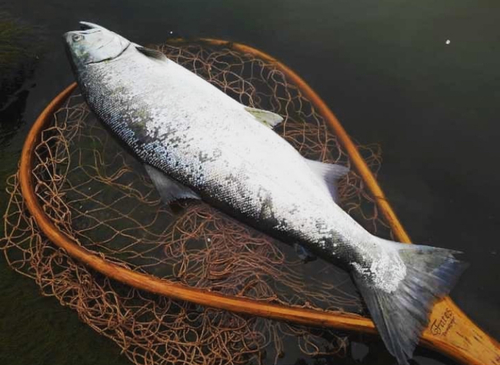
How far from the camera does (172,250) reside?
393 cm

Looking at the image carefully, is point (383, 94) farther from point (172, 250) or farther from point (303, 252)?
point (172, 250)

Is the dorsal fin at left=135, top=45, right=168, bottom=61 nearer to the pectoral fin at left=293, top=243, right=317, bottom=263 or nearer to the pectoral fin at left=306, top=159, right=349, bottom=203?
the pectoral fin at left=306, top=159, right=349, bottom=203

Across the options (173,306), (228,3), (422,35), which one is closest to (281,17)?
(228,3)

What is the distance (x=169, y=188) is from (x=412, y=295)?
6.29ft

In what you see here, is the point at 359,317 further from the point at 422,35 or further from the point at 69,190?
the point at 422,35

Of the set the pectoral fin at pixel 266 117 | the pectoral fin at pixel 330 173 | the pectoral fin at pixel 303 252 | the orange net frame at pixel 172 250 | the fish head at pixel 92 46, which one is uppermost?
the fish head at pixel 92 46

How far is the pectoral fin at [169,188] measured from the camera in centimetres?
358

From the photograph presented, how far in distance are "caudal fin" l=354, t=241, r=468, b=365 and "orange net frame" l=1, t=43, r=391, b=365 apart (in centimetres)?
50

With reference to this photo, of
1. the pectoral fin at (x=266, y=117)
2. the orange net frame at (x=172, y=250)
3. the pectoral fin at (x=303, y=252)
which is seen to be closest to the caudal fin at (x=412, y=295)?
the pectoral fin at (x=303, y=252)

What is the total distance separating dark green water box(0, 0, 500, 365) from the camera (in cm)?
391

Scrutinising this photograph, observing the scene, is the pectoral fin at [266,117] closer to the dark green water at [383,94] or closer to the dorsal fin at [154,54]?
the dorsal fin at [154,54]

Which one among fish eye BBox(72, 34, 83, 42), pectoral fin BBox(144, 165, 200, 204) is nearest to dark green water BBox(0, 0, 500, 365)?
fish eye BBox(72, 34, 83, 42)

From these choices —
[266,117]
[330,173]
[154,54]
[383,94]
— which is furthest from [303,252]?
[383,94]

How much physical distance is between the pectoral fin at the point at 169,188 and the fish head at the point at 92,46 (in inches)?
44.8
